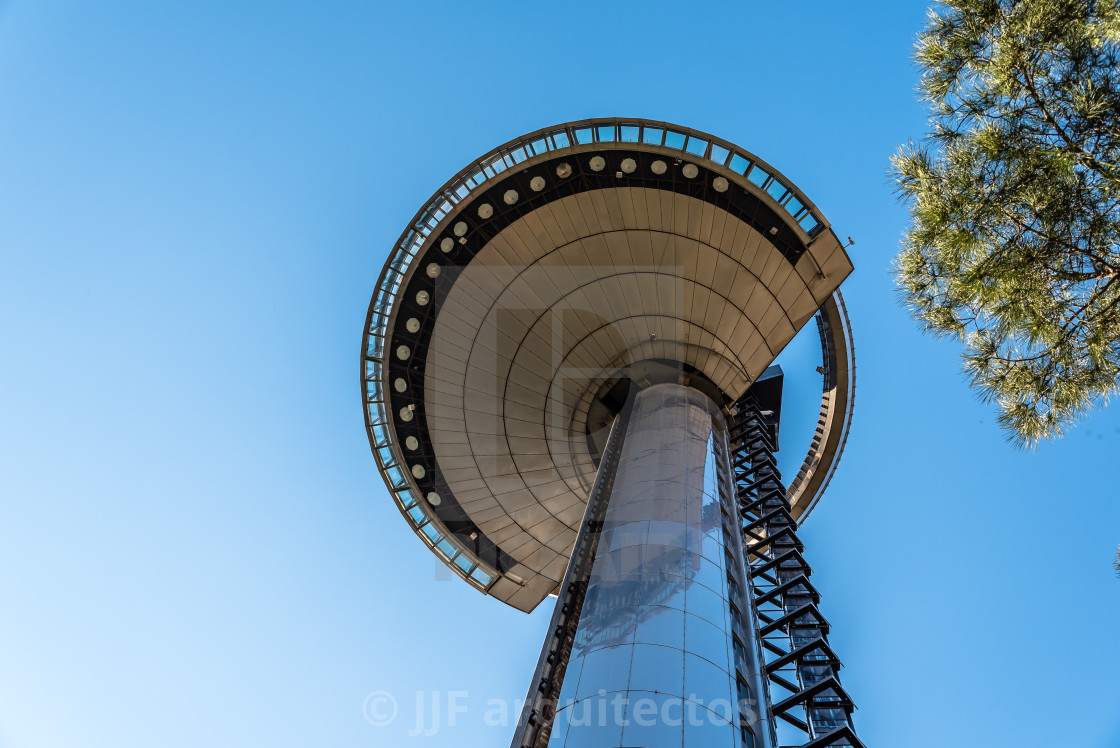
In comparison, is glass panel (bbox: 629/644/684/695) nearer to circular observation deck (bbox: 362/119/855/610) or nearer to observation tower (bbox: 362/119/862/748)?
observation tower (bbox: 362/119/862/748)

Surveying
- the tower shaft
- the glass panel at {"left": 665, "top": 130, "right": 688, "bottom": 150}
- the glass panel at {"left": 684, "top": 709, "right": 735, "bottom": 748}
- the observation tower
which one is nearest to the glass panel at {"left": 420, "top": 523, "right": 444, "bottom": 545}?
the observation tower

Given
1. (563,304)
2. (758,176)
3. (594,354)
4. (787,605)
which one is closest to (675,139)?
(758,176)

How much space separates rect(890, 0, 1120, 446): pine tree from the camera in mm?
6902

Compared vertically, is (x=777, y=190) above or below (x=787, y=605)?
above

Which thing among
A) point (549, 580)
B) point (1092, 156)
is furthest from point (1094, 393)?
point (549, 580)

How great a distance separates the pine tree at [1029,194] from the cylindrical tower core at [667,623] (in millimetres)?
4585

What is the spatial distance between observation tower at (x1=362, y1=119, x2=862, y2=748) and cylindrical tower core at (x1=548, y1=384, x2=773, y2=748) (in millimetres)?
139

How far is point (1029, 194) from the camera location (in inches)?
283

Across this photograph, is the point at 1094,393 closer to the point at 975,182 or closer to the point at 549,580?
the point at 975,182

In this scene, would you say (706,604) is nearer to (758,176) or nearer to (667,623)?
(667,623)

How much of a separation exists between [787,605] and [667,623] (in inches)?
262

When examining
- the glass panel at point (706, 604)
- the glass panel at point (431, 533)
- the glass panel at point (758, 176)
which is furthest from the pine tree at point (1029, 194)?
the glass panel at point (431, 533)

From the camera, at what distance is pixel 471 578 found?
2303 cm

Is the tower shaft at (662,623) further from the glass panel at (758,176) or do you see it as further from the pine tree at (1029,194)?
the glass panel at (758,176)
